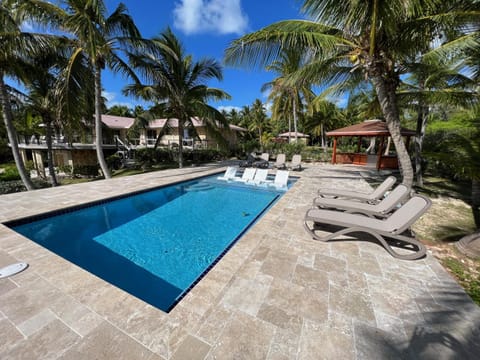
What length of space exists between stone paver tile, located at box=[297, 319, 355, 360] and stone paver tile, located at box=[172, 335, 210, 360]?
2.91 ft

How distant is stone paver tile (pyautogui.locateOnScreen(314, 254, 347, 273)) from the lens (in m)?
3.18

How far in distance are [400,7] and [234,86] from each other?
13.0 metres

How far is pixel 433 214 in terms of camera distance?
18.6 ft

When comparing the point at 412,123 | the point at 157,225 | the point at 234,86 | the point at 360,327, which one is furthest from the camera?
the point at 412,123

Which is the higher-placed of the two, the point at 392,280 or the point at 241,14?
the point at 241,14

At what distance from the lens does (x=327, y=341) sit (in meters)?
2.02

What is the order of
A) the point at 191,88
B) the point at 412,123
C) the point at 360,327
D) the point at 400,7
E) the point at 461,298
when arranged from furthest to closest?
the point at 412,123 < the point at 191,88 < the point at 400,7 < the point at 461,298 < the point at 360,327

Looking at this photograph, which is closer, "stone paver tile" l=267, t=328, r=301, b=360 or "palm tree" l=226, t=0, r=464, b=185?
"stone paver tile" l=267, t=328, r=301, b=360

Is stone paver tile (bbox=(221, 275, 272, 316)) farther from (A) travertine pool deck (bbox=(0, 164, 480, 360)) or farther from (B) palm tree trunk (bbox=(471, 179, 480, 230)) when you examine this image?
(B) palm tree trunk (bbox=(471, 179, 480, 230))

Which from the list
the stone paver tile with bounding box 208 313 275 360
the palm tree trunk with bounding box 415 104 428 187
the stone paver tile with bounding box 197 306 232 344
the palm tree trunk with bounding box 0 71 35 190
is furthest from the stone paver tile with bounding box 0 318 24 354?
the palm tree trunk with bounding box 415 104 428 187

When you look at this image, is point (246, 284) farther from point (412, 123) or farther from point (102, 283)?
point (412, 123)

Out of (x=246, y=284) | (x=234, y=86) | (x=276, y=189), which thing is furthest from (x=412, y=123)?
(x=246, y=284)

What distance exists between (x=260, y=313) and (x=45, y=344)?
7.07ft

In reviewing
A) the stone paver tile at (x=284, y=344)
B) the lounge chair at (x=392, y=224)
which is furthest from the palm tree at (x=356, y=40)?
the stone paver tile at (x=284, y=344)
